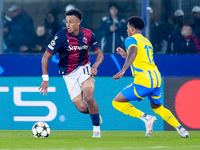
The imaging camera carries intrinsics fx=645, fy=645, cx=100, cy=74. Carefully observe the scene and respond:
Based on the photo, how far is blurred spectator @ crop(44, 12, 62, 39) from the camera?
13.2 metres

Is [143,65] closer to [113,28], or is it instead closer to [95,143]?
[95,143]

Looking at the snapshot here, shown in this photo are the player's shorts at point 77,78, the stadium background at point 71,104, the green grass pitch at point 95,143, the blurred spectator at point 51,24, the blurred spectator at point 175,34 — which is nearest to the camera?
the green grass pitch at point 95,143

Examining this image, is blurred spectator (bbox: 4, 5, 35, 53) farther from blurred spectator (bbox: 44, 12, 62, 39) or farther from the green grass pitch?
the green grass pitch

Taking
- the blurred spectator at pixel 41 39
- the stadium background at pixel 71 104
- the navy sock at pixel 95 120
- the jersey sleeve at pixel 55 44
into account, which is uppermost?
the jersey sleeve at pixel 55 44

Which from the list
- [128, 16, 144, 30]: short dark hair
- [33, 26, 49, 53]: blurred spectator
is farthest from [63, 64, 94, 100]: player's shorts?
[33, 26, 49, 53]: blurred spectator

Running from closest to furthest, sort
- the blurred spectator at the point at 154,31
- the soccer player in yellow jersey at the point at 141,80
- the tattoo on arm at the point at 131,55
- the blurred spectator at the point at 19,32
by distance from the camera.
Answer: the tattoo on arm at the point at 131,55 < the soccer player in yellow jersey at the point at 141,80 < the blurred spectator at the point at 154,31 < the blurred spectator at the point at 19,32

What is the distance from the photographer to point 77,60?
31.4ft

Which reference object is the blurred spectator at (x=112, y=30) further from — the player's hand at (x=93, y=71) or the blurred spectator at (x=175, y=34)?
the player's hand at (x=93, y=71)

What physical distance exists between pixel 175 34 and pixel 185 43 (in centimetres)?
29

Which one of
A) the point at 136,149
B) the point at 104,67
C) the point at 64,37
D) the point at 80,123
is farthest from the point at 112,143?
the point at 104,67

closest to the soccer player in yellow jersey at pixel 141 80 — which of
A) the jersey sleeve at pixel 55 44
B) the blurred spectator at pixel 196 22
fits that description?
the jersey sleeve at pixel 55 44

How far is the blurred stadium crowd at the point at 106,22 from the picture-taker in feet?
42.6

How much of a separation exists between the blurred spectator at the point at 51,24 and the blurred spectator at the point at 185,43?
2.36m

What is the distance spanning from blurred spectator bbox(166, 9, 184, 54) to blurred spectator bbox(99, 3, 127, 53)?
3.09 feet
